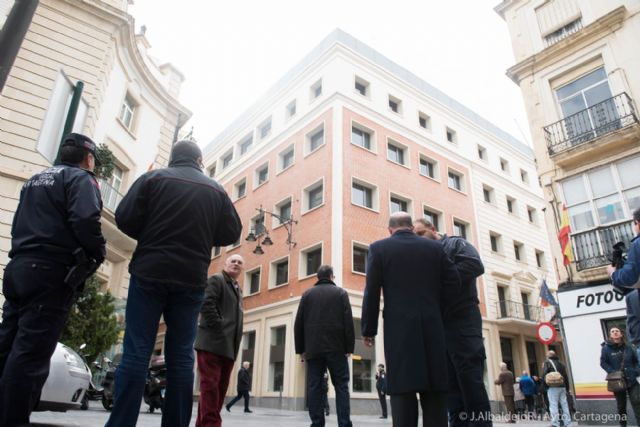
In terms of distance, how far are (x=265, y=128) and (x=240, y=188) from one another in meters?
4.88

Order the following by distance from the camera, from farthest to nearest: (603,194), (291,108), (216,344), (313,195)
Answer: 1. (291,108)
2. (313,195)
3. (603,194)
4. (216,344)

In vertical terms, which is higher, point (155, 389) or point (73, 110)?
point (73, 110)

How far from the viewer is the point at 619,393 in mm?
8086

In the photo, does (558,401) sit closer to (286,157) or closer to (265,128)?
(286,157)

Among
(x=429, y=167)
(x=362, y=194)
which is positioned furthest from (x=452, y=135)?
(x=362, y=194)

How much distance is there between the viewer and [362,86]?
84.1ft

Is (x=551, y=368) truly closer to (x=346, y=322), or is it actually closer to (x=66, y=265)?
(x=346, y=322)

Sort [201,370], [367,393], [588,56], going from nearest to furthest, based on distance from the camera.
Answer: [201,370], [588,56], [367,393]

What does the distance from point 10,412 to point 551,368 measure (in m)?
9.98

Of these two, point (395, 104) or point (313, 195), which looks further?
point (395, 104)

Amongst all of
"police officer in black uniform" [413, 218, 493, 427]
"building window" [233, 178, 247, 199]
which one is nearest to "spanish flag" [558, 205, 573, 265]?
"police officer in black uniform" [413, 218, 493, 427]

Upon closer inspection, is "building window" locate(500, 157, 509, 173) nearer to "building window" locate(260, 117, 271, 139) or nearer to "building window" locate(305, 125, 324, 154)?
"building window" locate(305, 125, 324, 154)

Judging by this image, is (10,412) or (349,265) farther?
(349,265)

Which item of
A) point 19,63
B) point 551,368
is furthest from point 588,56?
point 19,63
